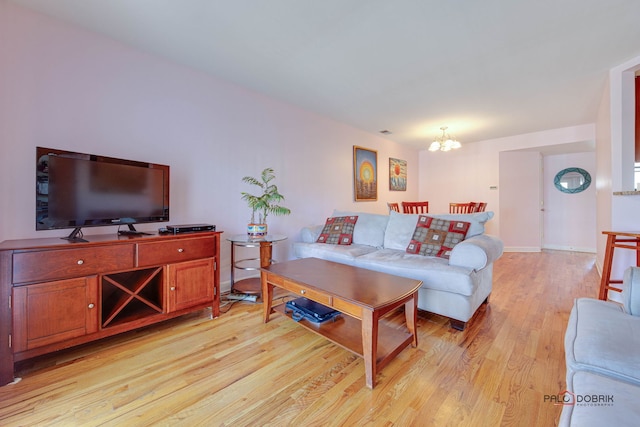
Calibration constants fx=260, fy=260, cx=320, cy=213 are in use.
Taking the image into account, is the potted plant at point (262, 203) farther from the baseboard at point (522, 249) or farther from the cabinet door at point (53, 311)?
the baseboard at point (522, 249)

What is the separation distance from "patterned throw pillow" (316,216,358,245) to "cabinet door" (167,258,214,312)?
1.41 meters

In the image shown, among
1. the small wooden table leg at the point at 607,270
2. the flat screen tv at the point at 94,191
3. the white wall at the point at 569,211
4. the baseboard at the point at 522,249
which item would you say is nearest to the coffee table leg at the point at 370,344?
the flat screen tv at the point at 94,191

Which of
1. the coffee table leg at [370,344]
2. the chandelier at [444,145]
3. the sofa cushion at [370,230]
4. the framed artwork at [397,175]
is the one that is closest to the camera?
the coffee table leg at [370,344]

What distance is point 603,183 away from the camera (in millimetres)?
3145

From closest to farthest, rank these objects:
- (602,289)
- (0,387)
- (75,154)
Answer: (0,387) → (75,154) → (602,289)

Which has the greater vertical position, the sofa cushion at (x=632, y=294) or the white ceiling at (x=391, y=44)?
the white ceiling at (x=391, y=44)

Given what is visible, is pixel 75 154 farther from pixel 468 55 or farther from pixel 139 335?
pixel 468 55

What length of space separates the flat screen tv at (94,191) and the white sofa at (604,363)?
99.5 inches

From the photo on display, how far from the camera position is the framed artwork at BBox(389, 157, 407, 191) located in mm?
5445

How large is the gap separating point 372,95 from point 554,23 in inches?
66.8

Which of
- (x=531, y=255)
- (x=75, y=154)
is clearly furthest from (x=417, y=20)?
(x=531, y=255)

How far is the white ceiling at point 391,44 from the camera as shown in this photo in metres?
1.80

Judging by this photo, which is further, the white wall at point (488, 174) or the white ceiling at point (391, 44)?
the white wall at point (488, 174)

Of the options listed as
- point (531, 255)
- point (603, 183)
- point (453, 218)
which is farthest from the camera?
point (531, 255)
